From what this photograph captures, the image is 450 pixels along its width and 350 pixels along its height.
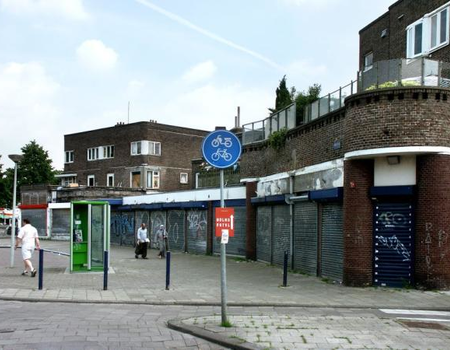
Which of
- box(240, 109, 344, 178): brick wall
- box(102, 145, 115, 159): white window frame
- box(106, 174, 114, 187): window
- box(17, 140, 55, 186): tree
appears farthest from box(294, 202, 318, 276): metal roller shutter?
box(17, 140, 55, 186): tree

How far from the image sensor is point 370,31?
27641 millimetres

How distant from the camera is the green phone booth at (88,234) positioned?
56.3 ft

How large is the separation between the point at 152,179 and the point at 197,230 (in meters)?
23.5

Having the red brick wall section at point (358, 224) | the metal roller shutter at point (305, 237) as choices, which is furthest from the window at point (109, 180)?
the red brick wall section at point (358, 224)

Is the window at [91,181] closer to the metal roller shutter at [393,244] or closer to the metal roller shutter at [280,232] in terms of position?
the metal roller shutter at [280,232]

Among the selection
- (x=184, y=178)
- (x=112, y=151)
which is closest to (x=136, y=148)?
(x=112, y=151)

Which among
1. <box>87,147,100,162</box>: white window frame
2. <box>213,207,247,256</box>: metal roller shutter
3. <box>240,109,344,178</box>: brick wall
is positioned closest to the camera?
<box>240,109,344,178</box>: brick wall

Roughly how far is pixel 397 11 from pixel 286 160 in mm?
10029

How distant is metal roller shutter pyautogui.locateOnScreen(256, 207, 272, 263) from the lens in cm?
2123

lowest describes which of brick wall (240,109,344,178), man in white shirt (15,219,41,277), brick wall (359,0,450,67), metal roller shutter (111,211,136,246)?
metal roller shutter (111,211,136,246)

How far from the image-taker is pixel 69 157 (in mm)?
57719

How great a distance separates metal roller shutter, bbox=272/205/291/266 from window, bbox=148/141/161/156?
101 feet

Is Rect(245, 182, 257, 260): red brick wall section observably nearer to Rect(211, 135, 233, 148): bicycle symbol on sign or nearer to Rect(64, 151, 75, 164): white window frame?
Rect(211, 135, 233, 148): bicycle symbol on sign

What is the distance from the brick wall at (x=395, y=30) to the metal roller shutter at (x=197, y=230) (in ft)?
39.4
